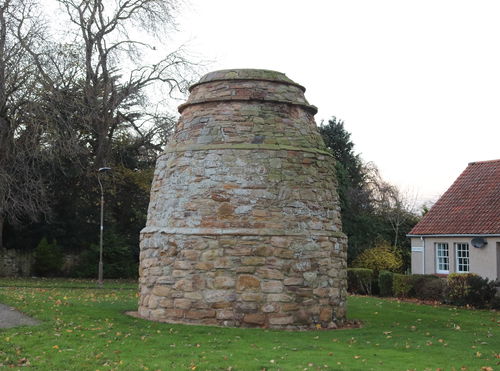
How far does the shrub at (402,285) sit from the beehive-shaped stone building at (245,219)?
38.7ft

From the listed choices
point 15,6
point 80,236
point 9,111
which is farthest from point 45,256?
point 15,6

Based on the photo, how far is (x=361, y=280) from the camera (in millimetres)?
27672

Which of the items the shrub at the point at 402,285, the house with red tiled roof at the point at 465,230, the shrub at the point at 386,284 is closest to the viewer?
the house with red tiled roof at the point at 465,230

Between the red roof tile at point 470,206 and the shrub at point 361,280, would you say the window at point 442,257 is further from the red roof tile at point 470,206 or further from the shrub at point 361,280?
the shrub at point 361,280

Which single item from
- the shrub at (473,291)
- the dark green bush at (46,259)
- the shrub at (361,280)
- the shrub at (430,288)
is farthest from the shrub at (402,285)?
the dark green bush at (46,259)

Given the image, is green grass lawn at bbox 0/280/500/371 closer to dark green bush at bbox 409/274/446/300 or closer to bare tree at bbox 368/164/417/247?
dark green bush at bbox 409/274/446/300

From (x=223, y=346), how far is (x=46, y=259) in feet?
69.2

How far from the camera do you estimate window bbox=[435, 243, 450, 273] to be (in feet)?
88.0

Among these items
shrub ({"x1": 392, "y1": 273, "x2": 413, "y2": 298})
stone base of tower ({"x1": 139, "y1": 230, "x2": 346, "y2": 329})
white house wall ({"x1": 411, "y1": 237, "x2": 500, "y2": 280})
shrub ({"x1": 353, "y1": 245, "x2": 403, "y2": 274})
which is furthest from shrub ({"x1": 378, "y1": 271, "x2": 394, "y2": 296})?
stone base of tower ({"x1": 139, "y1": 230, "x2": 346, "y2": 329})

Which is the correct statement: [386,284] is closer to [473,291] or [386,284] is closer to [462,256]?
[462,256]

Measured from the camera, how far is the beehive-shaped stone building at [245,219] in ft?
42.4

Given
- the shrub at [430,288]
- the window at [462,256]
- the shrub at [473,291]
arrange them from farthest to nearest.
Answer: the window at [462,256] → the shrub at [430,288] → the shrub at [473,291]

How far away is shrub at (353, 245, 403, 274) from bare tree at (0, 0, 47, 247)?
16.4 m

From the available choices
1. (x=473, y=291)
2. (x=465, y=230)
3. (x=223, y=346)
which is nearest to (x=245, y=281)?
(x=223, y=346)
